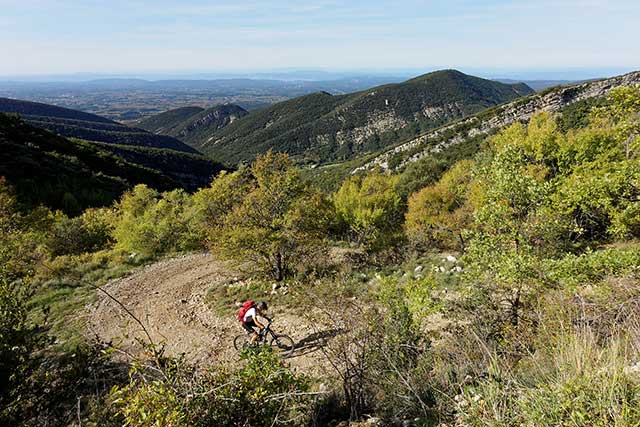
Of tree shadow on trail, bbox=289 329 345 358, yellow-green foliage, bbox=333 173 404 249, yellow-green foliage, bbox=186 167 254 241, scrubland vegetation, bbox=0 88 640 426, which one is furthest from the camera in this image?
yellow-green foliage, bbox=333 173 404 249

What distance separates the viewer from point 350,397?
5.03 m

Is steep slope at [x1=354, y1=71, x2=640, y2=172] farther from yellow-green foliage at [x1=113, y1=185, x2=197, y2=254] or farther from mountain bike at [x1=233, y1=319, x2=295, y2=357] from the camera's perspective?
mountain bike at [x1=233, y1=319, x2=295, y2=357]

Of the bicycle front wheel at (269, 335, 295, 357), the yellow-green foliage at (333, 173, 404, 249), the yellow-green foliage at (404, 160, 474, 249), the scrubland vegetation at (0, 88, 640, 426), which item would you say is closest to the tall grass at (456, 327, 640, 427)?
the scrubland vegetation at (0, 88, 640, 426)

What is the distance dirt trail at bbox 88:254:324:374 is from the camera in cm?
1134

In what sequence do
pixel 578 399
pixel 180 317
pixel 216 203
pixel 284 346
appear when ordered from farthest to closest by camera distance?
1. pixel 216 203
2. pixel 180 317
3. pixel 284 346
4. pixel 578 399

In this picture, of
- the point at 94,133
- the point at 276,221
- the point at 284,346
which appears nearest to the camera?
the point at 284,346

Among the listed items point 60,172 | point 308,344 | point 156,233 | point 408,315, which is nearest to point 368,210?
point 156,233

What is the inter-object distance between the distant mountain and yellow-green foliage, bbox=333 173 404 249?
106 ft

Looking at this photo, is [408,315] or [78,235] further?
[78,235]

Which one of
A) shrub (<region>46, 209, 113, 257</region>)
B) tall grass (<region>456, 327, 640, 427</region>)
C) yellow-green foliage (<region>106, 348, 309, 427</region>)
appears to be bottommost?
shrub (<region>46, 209, 113, 257</region>)

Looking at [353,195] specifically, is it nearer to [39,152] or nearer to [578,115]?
[39,152]

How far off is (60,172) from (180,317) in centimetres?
4946

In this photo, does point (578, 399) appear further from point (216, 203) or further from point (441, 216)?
point (216, 203)

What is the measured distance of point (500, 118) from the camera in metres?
97.0
